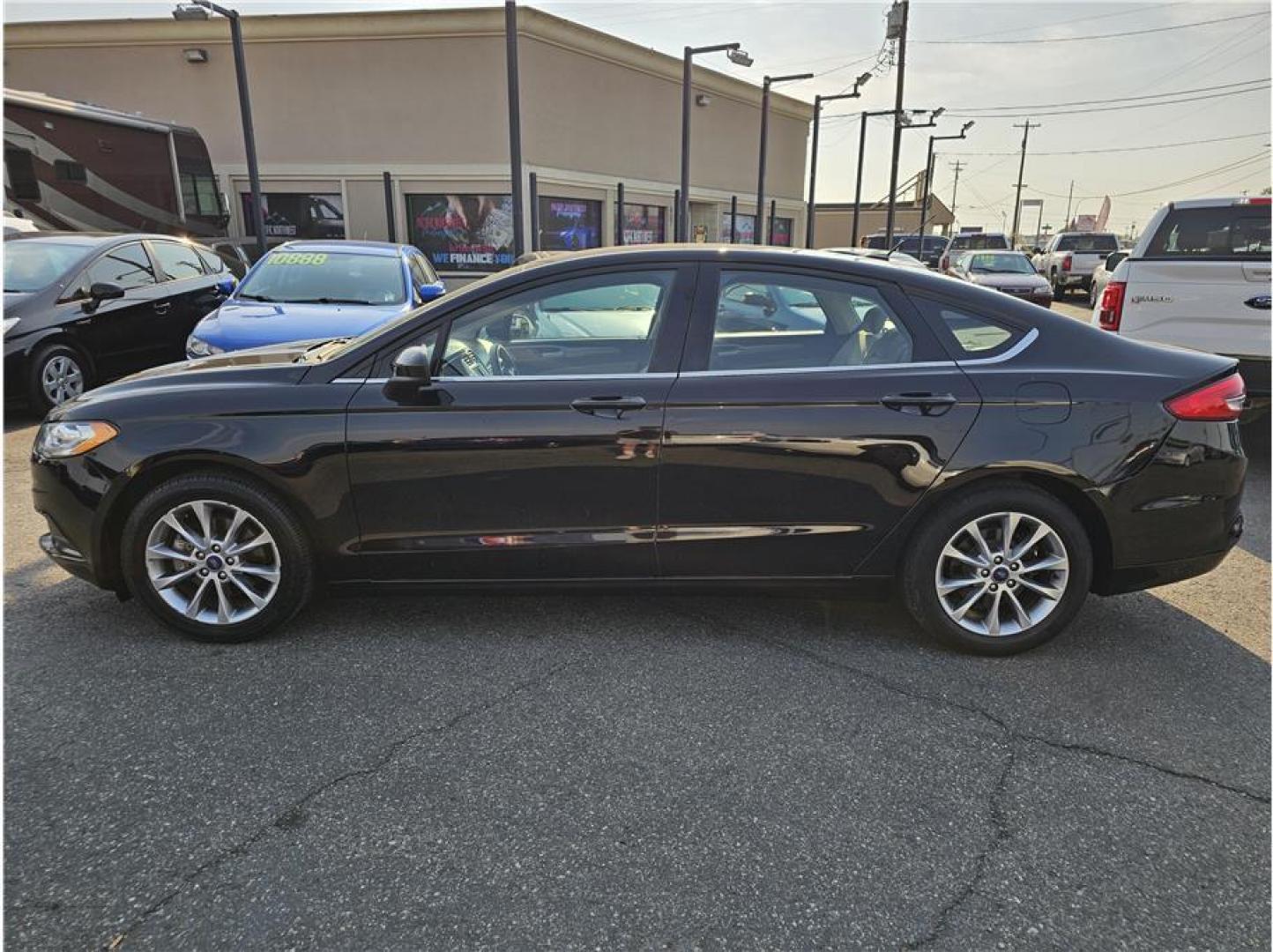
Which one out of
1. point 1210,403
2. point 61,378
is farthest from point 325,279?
point 1210,403

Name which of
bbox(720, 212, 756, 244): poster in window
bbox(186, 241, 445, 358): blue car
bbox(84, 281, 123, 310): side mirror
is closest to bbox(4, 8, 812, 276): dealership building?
bbox(720, 212, 756, 244): poster in window

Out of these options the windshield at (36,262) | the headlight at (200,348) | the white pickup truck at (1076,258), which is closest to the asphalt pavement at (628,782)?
the headlight at (200,348)

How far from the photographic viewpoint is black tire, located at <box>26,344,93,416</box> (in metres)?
7.04

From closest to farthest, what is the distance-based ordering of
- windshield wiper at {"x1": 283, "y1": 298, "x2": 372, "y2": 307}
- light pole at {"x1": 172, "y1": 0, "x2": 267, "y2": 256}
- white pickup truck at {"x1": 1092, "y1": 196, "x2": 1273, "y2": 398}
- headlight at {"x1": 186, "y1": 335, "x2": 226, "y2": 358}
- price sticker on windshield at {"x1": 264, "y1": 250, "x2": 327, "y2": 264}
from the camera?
1. white pickup truck at {"x1": 1092, "y1": 196, "x2": 1273, "y2": 398}
2. headlight at {"x1": 186, "y1": 335, "x2": 226, "y2": 358}
3. windshield wiper at {"x1": 283, "y1": 298, "x2": 372, "y2": 307}
4. price sticker on windshield at {"x1": 264, "y1": 250, "x2": 327, "y2": 264}
5. light pole at {"x1": 172, "y1": 0, "x2": 267, "y2": 256}

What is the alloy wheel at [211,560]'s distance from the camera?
10.8 ft

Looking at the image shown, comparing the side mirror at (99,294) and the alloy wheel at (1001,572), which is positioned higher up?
the side mirror at (99,294)

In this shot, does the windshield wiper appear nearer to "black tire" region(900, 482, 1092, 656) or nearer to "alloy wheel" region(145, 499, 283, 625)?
"alloy wheel" region(145, 499, 283, 625)

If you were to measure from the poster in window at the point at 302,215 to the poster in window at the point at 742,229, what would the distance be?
13997mm

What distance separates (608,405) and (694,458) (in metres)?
0.39

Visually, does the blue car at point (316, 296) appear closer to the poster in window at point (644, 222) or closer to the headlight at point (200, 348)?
the headlight at point (200, 348)

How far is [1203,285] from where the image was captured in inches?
233

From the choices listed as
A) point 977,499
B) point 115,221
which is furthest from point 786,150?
point 977,499

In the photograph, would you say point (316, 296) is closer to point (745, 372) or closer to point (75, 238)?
point (75, 238)

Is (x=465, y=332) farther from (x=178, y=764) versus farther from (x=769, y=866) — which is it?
(x=769, y=866)
